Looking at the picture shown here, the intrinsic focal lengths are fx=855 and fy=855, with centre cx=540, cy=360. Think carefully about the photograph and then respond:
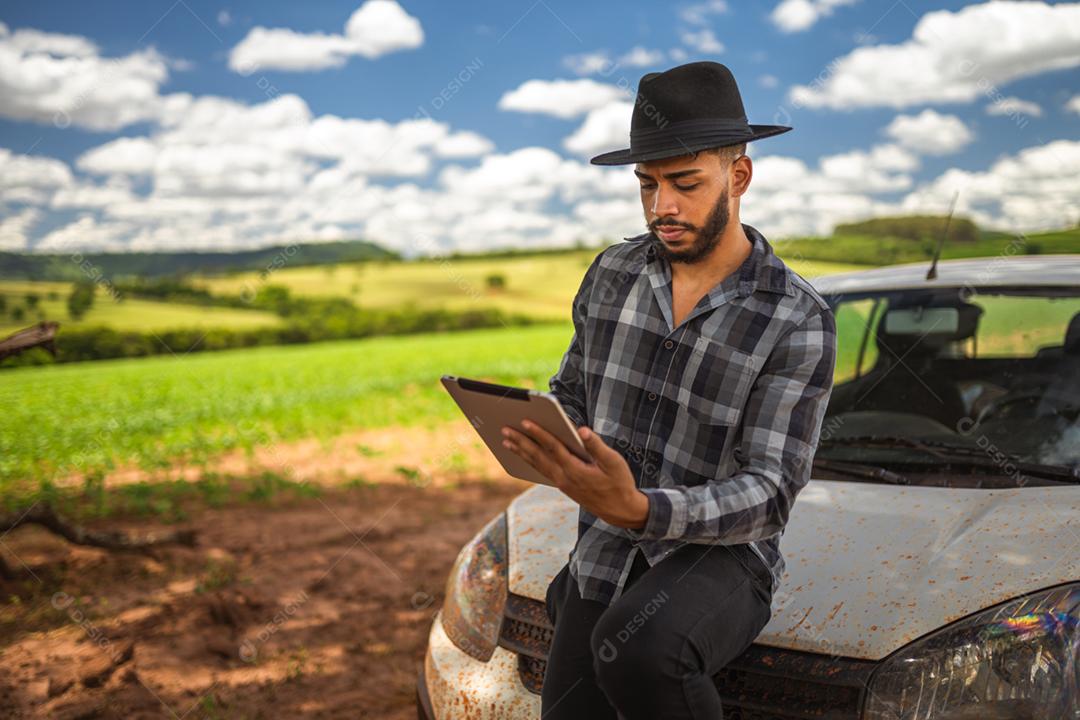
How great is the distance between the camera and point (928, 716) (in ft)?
6.05

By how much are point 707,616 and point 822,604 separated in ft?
1.42

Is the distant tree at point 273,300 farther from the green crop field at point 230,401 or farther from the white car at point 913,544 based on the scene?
the white car at point 913,544

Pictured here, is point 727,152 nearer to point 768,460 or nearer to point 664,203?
point 664,203

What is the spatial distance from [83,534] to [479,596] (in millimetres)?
3867

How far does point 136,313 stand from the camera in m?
35.2

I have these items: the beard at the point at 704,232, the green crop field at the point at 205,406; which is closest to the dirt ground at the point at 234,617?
the beard at the point at 704,232

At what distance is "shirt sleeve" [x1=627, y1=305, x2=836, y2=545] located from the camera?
1796mm

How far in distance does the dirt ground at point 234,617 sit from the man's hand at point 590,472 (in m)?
2.29

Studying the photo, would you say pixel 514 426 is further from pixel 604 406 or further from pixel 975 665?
pixel 975 665

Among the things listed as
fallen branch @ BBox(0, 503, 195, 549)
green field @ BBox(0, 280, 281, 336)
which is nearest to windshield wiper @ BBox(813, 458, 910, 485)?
fallen branch @ BBox(0, 503, 195, 549)

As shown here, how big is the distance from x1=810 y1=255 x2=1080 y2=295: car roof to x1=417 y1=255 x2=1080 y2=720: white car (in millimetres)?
11

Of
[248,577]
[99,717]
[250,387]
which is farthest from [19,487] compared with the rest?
[250,387]

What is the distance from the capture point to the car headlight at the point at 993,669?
1813 mm

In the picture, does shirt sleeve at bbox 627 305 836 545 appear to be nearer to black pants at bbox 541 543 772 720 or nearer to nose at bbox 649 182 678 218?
black pants at bbox 541 543 772 720
